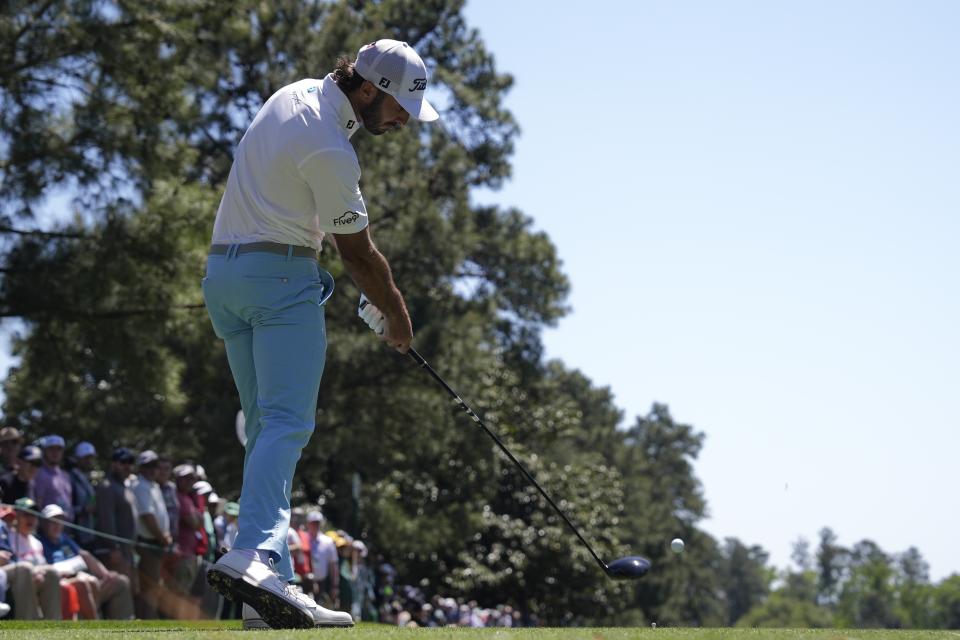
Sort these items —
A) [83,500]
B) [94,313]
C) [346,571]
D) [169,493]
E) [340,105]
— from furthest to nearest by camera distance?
1. [346,571]
2. [94,313]
3. [169,493]
4. [83,500]
5. [340,105]

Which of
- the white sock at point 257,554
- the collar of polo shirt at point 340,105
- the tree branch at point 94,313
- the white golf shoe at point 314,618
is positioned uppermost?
the tree branch at point 94,313

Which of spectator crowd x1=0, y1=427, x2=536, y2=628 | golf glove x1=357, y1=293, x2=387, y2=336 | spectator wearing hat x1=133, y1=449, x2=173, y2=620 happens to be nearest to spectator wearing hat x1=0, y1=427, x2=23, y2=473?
spectator crowd x1=0, y1=427, x2=536, y2=628

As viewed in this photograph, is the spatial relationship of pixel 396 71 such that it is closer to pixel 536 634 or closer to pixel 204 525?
pixel 536 634

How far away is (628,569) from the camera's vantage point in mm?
7273

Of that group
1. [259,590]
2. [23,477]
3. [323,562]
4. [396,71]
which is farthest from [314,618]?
[323,562]

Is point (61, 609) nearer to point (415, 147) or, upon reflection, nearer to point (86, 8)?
point (86, 8)

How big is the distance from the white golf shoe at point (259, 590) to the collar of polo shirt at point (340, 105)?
5.76 ft

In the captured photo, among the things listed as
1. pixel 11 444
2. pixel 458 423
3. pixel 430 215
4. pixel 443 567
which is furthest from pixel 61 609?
pixel 443 567

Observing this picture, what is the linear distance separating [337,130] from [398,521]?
2844cm

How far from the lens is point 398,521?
33.2 meters

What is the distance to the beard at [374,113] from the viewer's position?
558cm

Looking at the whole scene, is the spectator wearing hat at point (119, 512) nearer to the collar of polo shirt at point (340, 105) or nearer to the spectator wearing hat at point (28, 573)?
the spectator wearing hat at point (28, 573)

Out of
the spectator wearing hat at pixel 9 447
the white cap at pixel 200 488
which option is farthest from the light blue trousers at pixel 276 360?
the white cap at pixel 200 488

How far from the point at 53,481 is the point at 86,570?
967 mm
